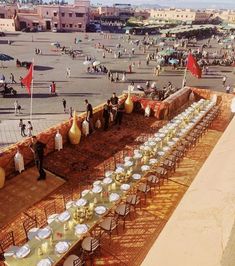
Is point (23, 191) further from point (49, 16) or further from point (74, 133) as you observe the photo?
point (49, 16)

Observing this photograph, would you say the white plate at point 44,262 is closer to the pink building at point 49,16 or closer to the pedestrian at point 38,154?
the pedestrian at point 38,154

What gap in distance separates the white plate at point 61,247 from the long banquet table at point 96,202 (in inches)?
2.0

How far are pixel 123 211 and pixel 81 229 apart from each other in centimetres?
191

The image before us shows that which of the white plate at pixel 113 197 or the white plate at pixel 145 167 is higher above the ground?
the white plate at pixel 145 167

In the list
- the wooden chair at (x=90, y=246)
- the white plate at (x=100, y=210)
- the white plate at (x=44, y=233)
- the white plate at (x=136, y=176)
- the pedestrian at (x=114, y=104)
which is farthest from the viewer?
the pedestrian at (x=114, y=104)

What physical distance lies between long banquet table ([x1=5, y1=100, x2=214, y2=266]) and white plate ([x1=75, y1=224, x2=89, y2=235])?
0.03m

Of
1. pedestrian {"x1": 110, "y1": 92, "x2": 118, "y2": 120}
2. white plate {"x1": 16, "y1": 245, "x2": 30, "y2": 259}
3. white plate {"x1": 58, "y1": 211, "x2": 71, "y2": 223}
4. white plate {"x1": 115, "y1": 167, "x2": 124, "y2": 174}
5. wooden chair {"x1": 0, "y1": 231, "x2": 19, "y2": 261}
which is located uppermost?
pedestrian {"x1": 110, "y1": 92, "x2": 118, "y2": 120}

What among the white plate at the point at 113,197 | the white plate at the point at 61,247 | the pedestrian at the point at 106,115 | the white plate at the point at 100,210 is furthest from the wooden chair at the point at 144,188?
the pedestrian at the point at 106,115

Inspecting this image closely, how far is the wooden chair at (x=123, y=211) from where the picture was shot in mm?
9336

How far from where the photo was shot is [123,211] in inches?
372

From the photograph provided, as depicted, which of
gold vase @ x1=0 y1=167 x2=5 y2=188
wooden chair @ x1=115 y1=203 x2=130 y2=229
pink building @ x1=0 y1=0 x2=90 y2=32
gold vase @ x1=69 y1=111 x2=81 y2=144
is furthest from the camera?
pink building @ x1=0 y1=0 x2=90 y2=32

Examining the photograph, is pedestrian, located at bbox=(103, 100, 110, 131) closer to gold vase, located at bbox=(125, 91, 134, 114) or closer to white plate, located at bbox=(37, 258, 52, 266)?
gold vase, located at bbox=(125, 91, 134, 114)

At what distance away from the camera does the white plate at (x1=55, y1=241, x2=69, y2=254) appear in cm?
724

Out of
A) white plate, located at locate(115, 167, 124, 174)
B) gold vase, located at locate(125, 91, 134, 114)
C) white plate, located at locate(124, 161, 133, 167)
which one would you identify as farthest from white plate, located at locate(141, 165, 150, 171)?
gold vase, located at locate(125, 91, 134, 114)
